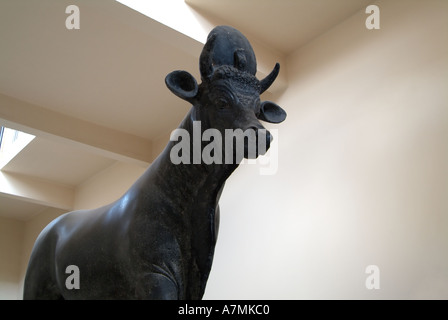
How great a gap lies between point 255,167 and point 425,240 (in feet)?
4.75

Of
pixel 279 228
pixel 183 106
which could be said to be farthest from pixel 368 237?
pixel 183 106

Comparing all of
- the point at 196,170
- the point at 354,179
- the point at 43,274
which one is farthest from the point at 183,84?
the point at 354,179

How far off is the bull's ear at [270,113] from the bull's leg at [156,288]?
Answer: 48 cm

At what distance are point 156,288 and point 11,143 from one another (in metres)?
4.64

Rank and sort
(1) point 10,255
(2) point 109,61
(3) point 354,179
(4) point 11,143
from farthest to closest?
(1) point 10,255 → (4) point 11,143 → (2) point 109,61 → (3) point 354,179

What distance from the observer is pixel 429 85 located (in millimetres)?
2426

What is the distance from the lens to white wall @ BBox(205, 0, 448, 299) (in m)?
2.27

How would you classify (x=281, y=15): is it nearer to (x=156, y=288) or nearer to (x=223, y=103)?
(x=223, y=103)

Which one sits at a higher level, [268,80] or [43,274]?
[268,80]

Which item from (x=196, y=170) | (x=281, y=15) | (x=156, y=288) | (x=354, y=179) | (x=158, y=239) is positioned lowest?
(x=156, y=288)

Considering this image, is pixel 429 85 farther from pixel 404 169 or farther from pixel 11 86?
pixel 11 86

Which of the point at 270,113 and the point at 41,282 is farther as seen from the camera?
the point at 41,282

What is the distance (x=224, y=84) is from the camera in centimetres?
114
